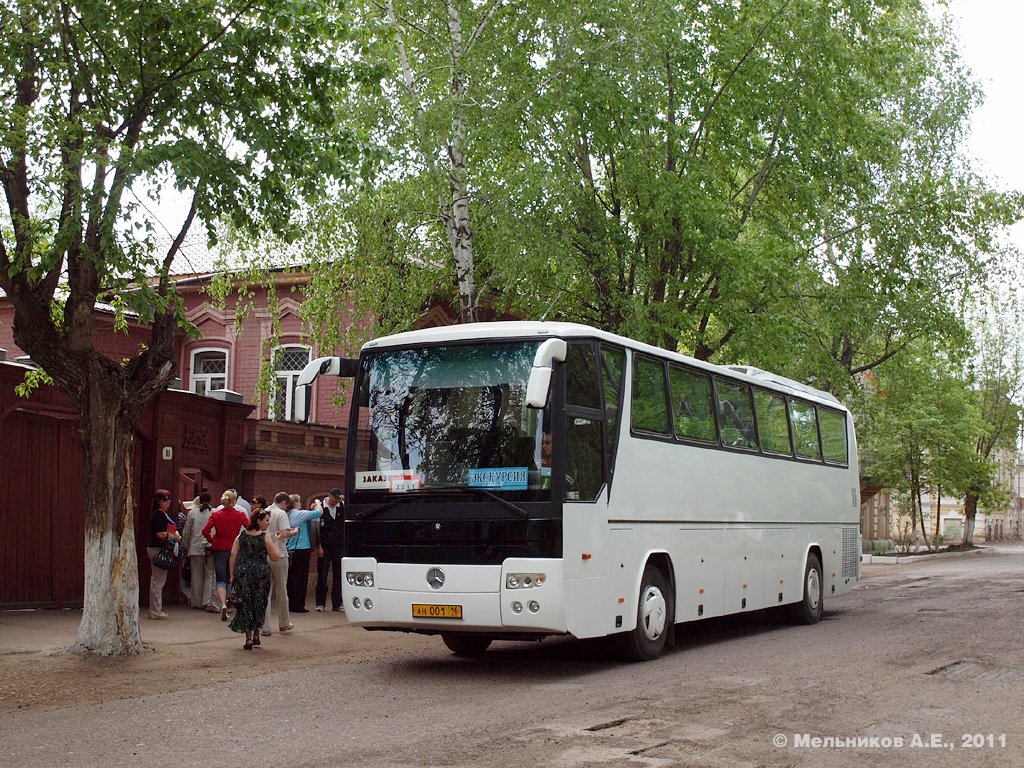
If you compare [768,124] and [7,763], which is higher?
[768,124]

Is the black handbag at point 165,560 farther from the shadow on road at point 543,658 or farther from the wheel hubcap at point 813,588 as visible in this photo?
the wheel hubcap at point 813,588

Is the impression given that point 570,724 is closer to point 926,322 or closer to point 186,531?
point 186,531

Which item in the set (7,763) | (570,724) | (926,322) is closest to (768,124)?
(926,322)

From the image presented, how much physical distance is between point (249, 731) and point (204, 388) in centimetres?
2260

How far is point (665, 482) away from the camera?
44.0ft

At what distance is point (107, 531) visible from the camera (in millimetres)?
13008

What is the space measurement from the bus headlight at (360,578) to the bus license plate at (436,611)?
1.92 feet

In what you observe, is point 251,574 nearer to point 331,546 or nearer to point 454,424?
point 454,424

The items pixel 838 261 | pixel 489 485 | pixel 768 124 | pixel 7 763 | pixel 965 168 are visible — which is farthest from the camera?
pixel 965 168

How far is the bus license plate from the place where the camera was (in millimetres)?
11461

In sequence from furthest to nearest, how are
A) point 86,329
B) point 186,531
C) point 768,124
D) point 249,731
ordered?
point 768,124 < point 186,531 < point 86,329 < point 249,731

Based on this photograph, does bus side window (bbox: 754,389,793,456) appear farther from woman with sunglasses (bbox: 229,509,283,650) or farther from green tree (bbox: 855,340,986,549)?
green tree (bbox: 855,340,986,549)

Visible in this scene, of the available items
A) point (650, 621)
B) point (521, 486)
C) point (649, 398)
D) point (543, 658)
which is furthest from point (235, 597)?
point (649, 398)

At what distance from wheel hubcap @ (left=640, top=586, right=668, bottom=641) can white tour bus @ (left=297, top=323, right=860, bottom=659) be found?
2cm
